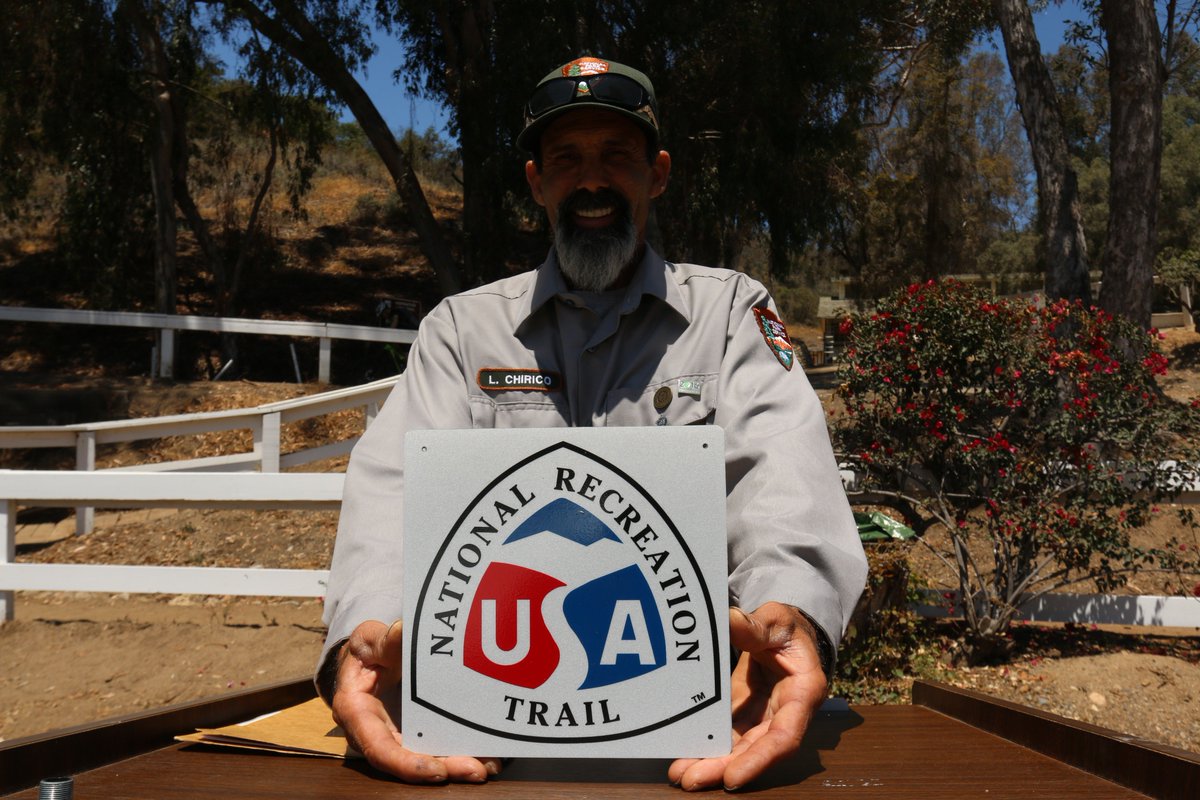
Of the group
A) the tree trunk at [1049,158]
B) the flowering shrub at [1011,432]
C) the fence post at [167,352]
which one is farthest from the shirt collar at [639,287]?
the fence post at [167,352]

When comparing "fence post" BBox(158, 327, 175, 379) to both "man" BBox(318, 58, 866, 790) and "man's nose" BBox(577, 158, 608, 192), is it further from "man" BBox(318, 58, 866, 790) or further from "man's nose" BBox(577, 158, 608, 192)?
"man's nose" BBox(577, 158, 608, 192)

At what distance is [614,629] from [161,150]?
15.8 meters

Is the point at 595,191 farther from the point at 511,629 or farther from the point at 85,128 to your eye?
the point at 85,128

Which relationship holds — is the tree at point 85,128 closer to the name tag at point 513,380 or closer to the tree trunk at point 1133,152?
the tree trunk at point 1133,152

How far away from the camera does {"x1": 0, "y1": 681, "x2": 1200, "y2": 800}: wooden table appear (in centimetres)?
160

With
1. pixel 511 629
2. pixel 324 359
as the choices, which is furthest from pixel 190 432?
pixel 511 629

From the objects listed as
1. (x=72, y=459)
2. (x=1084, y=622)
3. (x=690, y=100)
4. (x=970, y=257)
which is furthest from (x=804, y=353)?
(x=1084, y=622)

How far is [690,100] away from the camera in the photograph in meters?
15.2

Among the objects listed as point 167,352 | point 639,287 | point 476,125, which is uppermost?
point 476,125

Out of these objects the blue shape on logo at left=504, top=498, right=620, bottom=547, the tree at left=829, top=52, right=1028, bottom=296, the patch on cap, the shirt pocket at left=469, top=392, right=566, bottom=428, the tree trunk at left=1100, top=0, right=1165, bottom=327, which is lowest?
the blue shape on logo at left=504, top=498, right=620, bottom=547

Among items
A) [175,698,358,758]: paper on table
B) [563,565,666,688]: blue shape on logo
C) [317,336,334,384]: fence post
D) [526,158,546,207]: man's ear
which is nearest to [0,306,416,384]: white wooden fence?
[317,336,334,384]: fence post

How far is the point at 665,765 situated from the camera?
5.94 feet

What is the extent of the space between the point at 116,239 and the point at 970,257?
2785 cm

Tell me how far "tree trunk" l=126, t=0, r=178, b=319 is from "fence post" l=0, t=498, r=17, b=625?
10.7 metres
